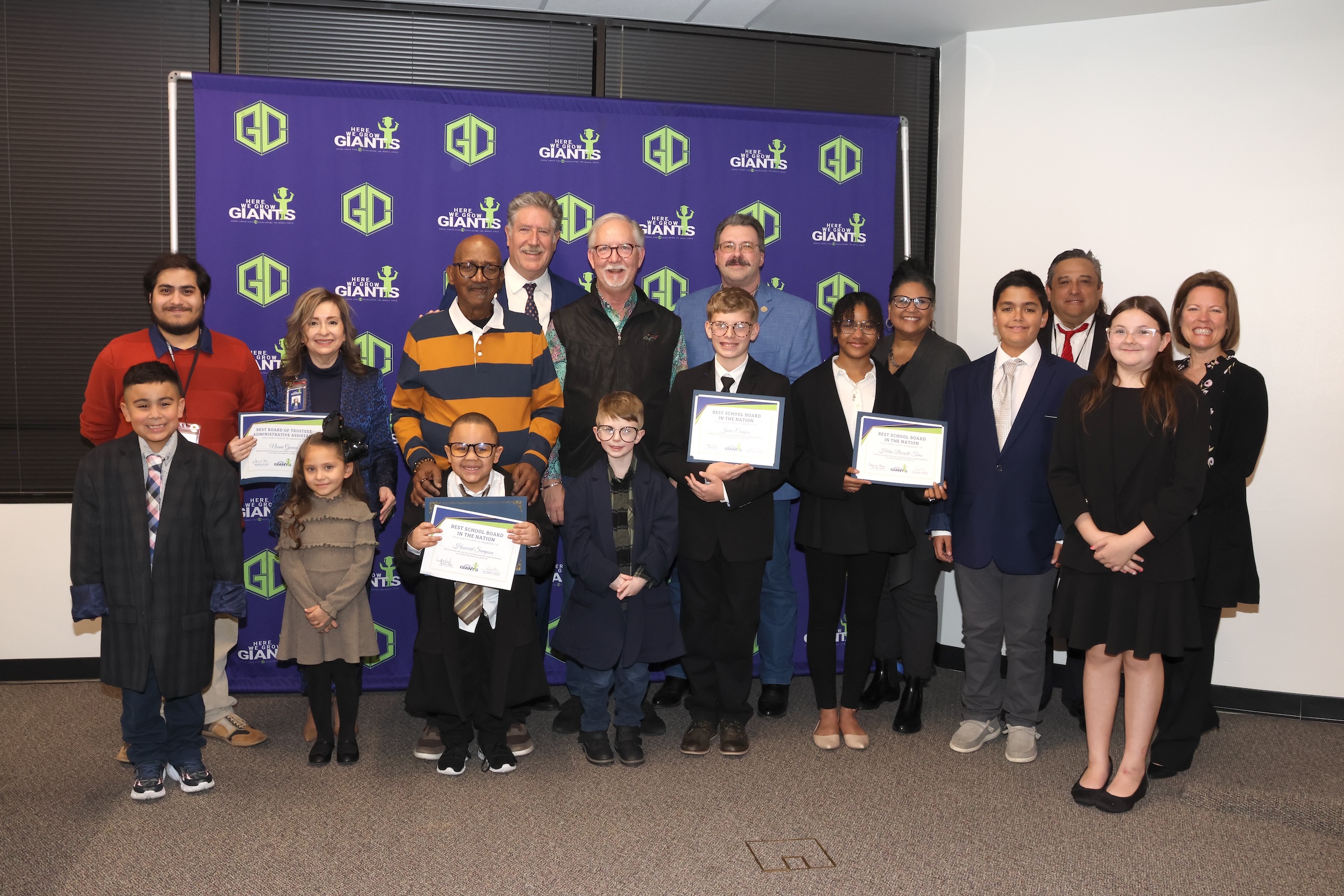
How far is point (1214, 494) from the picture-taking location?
3.68m

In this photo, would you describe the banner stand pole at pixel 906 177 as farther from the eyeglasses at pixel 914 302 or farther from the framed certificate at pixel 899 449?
the framed certificate at pixel 899 449

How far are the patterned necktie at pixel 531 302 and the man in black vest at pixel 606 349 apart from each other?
0.66ft

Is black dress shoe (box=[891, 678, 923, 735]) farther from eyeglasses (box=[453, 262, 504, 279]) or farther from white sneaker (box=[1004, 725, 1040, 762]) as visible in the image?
eyeglasses (box=[453, 262, 504, 279])

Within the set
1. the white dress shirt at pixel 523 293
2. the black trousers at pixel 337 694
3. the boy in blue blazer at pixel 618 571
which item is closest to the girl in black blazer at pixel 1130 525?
the boy in blue blazer at pixel 618 571

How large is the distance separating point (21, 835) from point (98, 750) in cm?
75

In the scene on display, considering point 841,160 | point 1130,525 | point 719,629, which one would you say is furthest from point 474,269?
point 1130,525

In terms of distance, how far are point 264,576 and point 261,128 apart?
206 centimetres

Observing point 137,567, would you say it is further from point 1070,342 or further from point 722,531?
point 1070,342

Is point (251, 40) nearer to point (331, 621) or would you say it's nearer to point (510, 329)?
point (510, 329)

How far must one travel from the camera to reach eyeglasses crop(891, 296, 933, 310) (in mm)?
4117

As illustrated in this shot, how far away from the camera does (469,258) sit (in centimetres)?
371

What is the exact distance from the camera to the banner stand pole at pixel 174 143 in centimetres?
434

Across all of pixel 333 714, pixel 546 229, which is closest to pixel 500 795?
pixel 333 714

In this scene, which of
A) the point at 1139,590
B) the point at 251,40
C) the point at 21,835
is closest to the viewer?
the point at 21,835
